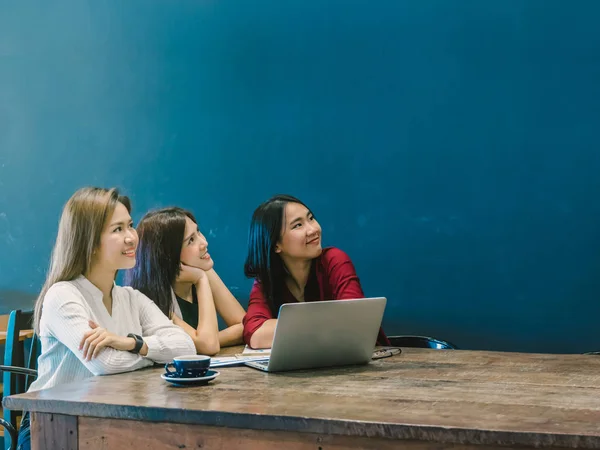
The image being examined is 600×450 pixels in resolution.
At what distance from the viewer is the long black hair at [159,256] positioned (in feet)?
9.97

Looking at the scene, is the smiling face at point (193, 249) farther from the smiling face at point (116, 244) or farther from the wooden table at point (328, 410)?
the wooden table at point (328, 410)

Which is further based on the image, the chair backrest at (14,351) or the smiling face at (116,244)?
the chair backrest at (14,351)

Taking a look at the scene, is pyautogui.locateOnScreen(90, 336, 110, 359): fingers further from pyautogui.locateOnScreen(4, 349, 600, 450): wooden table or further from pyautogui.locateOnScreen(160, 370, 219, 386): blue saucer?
pyautogui.locateOnScreen(160, 370, 219, 386): blue saucer

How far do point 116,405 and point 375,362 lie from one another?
2.99 feet

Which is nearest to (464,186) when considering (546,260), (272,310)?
(546,260)

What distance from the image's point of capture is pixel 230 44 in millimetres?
4113

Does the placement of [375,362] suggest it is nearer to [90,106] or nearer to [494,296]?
[494,296]

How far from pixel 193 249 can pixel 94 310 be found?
2.58 ft

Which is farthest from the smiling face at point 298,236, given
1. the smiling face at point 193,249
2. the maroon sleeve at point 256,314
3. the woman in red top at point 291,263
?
the smiling face at point 193,249

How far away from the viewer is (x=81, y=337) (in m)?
2.21

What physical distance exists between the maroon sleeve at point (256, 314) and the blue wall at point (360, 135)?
911mm

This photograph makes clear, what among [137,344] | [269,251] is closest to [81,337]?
[137,344]

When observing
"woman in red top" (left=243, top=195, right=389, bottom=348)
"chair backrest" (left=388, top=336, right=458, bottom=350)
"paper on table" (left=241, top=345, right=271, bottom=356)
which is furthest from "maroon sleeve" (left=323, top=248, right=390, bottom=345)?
"paper on table" (left=241, top=345, right=271, bottom=356)

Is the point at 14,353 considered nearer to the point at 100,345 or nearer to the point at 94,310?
the point at 94,310
